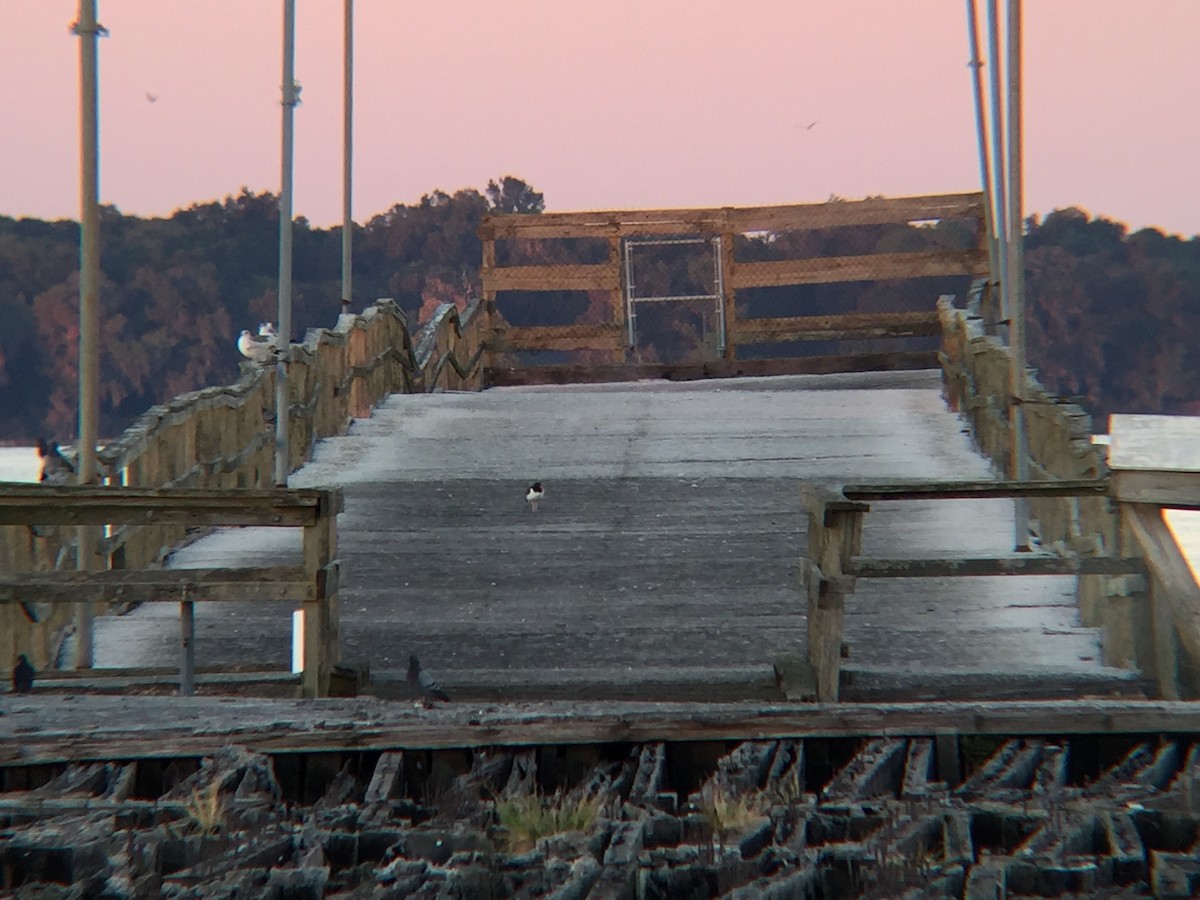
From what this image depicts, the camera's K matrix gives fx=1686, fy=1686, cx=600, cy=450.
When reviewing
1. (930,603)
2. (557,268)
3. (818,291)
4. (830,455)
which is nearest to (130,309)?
(818,291)

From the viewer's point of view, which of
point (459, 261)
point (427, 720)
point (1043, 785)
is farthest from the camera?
point (459, 261)

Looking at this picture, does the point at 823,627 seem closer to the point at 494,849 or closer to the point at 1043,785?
the point at 1043,785

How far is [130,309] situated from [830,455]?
131 ft

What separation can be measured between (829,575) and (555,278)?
14989 millimetres

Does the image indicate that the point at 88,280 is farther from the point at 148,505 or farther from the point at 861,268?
the point at 861,268

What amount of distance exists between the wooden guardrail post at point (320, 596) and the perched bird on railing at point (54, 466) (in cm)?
277

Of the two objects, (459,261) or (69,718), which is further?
(459,261)

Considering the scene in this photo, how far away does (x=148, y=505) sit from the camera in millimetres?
6699

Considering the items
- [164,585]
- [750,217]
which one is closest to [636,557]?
[164,585]

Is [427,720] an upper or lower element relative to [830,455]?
lower

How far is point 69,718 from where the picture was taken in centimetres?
534

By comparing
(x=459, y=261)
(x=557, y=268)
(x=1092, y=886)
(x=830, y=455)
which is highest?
(x=459, y=261)

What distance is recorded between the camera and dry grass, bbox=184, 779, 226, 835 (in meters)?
3.97

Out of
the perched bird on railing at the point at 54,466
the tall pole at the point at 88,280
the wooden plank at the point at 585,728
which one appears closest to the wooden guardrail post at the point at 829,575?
the wooden plank at the point at 585,728
